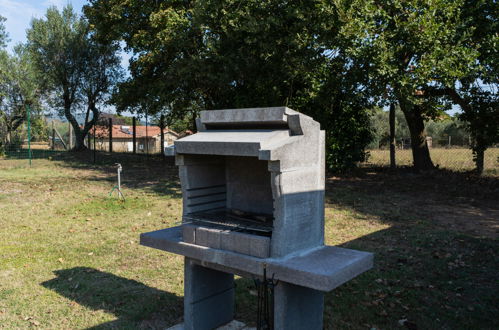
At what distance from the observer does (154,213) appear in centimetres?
939

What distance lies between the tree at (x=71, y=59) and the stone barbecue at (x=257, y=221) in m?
22.5

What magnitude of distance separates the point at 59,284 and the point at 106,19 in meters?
15.6

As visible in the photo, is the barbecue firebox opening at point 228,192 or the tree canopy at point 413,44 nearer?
the barbecue firebox opening at point 228,192

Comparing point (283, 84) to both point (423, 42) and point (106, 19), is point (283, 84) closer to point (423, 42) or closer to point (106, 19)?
point (423, 42)

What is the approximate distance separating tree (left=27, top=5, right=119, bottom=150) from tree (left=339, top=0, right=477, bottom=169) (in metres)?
18.2

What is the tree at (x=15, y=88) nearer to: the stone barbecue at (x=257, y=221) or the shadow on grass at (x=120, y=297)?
the shadow on grass at (x=120, y=297)

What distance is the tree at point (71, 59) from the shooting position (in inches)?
990

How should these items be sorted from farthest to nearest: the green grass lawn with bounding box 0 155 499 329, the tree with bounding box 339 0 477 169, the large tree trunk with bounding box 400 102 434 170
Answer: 1. the large tree trunk with bounding box 400 102 434 170
2. the tree with bounding box 339 0 477 169
3. the green grass lawn with bounding box 0 155 499 329

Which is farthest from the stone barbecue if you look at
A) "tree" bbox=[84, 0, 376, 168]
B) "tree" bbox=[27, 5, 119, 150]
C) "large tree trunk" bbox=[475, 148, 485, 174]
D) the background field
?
"tree" bbox=[27, 5, 119, 150]

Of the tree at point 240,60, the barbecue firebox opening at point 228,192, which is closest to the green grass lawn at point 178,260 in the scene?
the barbecue firebox opening at point 228,192

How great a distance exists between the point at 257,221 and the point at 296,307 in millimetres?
913

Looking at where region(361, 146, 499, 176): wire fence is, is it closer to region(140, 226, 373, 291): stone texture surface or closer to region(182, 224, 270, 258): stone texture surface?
region(140, 226, 373, 291): stone texture surface

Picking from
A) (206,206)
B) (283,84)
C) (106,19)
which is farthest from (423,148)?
(106,19)

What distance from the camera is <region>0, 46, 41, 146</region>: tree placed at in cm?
2520
